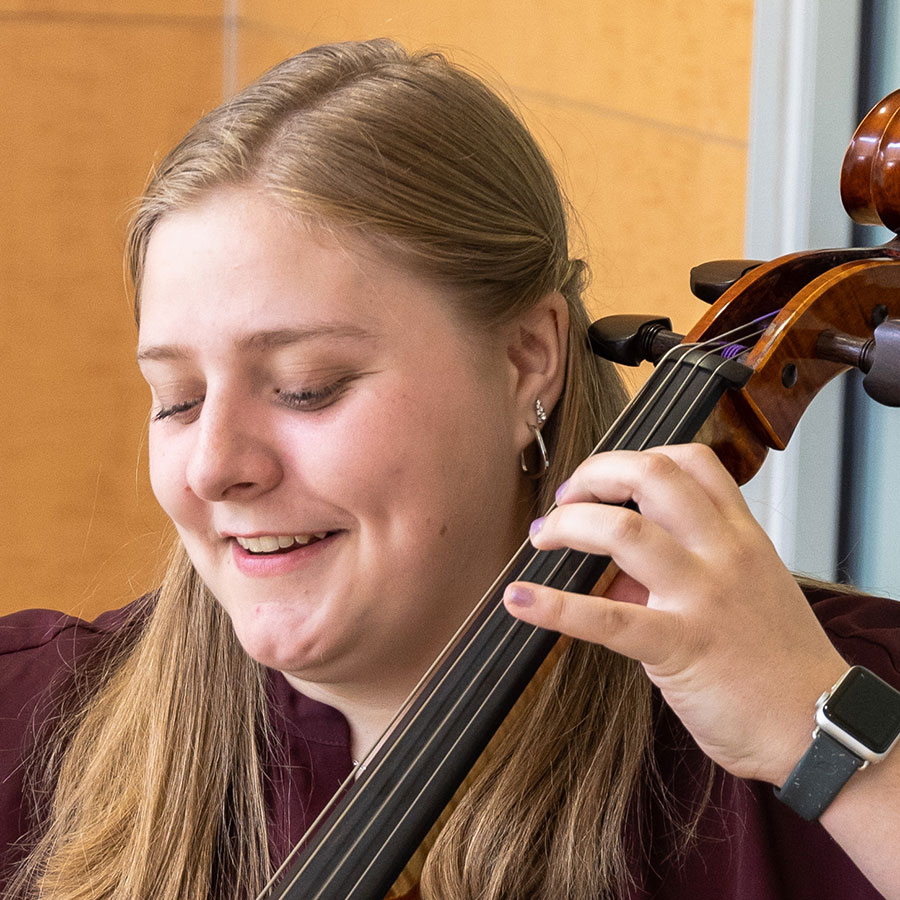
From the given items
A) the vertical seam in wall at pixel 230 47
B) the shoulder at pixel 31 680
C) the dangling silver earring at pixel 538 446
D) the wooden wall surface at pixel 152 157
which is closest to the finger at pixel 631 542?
the dangling silver earring at pixel 538 446

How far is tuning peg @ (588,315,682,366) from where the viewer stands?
1050 millimetres

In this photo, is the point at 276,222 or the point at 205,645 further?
the point at 205,645

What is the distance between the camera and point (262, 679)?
1.17m

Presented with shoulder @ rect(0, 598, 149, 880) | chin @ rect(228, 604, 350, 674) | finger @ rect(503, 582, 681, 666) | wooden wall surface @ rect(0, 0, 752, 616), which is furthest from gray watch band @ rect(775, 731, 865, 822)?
wooden wall surface @ rect(0, 0, 752, 616)

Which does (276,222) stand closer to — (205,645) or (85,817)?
(205,645)

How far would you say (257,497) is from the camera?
951 mm

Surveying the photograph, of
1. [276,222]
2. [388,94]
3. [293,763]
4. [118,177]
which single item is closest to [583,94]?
[118,177]

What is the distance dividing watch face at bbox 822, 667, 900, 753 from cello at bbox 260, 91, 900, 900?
17 cm

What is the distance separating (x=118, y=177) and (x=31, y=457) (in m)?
0.46

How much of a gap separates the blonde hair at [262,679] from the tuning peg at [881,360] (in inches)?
10.1

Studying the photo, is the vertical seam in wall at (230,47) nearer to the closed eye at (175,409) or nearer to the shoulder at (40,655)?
the shoulder at (40,655)

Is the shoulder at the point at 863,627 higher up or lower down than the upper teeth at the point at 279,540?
lower down

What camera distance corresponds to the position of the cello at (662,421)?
31.0 inches

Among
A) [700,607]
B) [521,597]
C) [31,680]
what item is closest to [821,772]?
[700,607]
